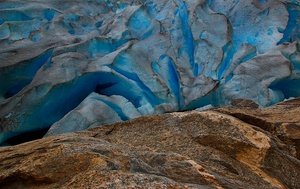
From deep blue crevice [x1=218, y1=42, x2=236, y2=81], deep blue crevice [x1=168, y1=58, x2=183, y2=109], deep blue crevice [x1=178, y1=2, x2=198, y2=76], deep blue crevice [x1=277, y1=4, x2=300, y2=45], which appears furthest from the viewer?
deep blue crevice [x1=277, y1=4, x2=300, y2=45]

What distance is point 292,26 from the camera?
10555mm

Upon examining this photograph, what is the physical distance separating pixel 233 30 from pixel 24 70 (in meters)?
7.41

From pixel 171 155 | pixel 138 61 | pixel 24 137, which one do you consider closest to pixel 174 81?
pixel 138 61

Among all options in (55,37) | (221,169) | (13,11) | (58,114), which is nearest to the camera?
(221,169)

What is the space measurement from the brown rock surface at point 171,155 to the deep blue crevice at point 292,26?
699 cm

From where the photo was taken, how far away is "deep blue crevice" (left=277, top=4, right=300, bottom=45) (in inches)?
407

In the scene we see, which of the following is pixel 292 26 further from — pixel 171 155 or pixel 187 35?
pixel 171 155

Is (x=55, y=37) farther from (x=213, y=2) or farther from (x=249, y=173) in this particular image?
(x=249, y=173)

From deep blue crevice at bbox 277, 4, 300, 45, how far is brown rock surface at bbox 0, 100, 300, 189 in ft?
22.9

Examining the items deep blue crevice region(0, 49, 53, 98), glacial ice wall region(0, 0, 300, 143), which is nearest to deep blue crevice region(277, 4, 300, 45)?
glacial ice wall region(0, 0, 300, 143)

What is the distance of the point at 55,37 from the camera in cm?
998

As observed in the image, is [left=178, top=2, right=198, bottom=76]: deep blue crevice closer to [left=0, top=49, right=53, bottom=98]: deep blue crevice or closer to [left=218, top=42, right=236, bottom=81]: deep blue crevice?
[left=218, top=42, right=236, bottom=81]: deep blue crevice

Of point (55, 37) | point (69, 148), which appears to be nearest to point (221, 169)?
point (69, 148)

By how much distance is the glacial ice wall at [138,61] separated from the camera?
728 cm
